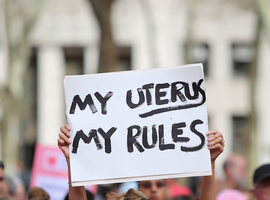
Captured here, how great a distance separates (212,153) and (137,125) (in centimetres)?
47

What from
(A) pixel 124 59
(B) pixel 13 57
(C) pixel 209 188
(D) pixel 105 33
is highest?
(A) pixel 124 59

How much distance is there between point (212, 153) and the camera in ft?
9.79

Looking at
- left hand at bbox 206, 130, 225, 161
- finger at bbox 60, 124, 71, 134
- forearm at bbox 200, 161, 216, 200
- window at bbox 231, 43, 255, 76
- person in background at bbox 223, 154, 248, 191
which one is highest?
window at bbox 231, 43, 255, 76

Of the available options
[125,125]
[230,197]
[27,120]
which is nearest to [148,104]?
[125,125]

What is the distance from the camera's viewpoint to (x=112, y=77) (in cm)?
304

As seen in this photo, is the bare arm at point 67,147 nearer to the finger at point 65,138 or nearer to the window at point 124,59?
the finger at point 65,138

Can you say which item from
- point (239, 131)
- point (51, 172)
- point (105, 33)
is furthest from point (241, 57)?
point (51, 172)

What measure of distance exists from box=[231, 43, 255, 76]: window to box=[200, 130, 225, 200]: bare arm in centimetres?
2003

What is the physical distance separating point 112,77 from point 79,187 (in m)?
0.69

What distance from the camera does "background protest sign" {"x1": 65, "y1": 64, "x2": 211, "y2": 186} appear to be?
2928mm

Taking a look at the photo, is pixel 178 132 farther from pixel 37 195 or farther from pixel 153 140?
pixel 37 195

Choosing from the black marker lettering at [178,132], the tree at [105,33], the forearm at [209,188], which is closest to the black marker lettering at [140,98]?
the black marker lettering at [178,132]

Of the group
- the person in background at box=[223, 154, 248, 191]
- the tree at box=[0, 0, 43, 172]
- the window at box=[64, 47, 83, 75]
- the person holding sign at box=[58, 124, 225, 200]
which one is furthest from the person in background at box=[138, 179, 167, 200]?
the window at box=[64, 47, 83, 75]

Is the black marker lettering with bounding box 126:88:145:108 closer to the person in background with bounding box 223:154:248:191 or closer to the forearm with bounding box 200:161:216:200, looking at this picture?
the forearm with bounding box 200:161:216:200
